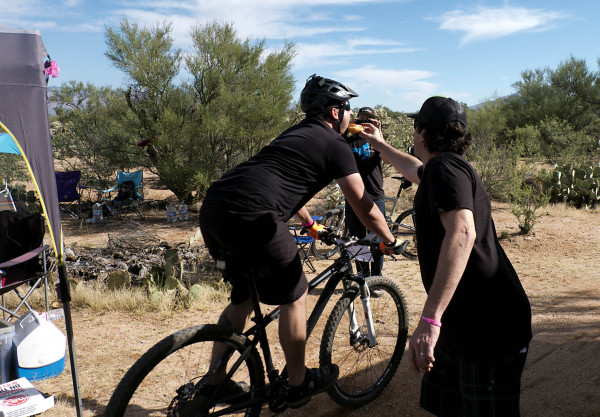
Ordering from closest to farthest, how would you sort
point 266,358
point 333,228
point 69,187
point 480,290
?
point 480,290
point 266,358
point 333,228
point 69,187

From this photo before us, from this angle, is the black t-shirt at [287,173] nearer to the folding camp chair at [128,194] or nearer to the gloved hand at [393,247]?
the gloved hand at [393,247]

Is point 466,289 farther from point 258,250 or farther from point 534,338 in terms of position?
point 534,338

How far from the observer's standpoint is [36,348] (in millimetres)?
3518

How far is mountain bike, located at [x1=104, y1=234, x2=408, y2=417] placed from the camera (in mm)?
2334

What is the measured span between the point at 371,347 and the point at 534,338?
6.15ft

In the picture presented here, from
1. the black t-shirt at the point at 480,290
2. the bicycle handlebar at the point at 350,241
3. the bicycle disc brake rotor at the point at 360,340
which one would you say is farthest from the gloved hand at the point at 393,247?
the black t-shirt at the point at 480,290

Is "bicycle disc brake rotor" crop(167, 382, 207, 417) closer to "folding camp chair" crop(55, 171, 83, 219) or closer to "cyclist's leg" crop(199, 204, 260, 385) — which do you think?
"cyclist's leg" crop(199, 204, 260, 385)

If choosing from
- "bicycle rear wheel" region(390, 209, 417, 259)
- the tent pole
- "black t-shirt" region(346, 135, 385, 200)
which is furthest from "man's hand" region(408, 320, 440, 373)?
"bicycle rear wheel" region(390, 209, 417, 259)

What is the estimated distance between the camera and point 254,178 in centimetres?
245

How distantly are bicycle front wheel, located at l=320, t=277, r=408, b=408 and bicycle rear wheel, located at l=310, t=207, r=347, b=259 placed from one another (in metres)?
4.00

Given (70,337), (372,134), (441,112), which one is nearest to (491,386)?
(441,112)

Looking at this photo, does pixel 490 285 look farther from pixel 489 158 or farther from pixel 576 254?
pixel 489 158

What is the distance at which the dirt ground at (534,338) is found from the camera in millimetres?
3320

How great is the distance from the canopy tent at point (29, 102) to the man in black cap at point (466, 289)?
7.42 ft
